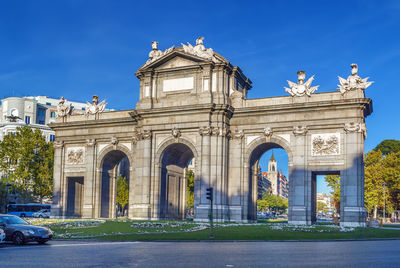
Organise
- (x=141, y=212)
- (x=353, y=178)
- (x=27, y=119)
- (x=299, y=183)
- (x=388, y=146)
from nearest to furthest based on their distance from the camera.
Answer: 1. (x=353, y=178)
2. (x=299, y=183)
3. (x=141, y=212)
4. (x=388, y=146)
5. (x=27, y=119)

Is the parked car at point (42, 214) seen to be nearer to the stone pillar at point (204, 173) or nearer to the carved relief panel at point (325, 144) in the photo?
the stone pillar at point (204, 173)

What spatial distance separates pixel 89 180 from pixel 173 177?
35.7ft

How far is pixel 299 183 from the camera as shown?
52094 mm

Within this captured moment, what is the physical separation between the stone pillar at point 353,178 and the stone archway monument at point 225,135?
98 millimetres

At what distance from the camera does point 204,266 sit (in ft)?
59.5

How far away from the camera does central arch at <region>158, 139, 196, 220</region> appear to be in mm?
57281

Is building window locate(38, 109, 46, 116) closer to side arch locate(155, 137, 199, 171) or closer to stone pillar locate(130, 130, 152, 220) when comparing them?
stone pillar locate(130, 130, 152, 220)

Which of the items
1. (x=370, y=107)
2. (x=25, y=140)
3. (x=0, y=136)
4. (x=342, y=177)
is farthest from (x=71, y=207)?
(x=0, y=136)

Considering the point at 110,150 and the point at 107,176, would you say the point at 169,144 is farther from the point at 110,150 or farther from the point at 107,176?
the point at 107,176

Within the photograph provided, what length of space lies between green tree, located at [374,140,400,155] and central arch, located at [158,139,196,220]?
53596 mm

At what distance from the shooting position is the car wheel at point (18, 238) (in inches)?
1091

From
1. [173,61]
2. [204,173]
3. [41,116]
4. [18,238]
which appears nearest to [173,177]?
[204,173]

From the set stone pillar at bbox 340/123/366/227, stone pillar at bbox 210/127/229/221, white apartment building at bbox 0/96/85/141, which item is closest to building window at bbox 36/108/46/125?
white apartment building at bbox 0/96/85/141

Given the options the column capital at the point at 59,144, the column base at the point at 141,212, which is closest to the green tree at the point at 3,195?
the column capital at the point at 59,144
